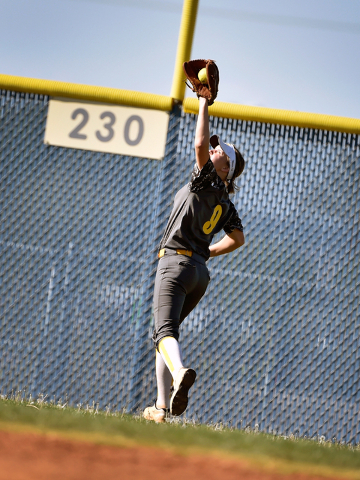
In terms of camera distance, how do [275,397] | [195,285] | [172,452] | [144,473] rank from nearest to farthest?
[144,473]
[172,452]
[195,285]
[275,397]

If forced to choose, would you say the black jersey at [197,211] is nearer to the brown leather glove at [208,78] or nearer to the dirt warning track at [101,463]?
the brown leather glove at [208,78]

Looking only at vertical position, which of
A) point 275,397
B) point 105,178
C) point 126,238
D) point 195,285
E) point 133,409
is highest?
point 105,178

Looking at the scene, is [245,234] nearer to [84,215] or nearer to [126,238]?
[126,238]

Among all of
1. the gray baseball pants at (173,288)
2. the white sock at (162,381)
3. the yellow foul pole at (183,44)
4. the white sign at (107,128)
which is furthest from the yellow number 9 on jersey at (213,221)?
the yellow foul pole at (183,44)

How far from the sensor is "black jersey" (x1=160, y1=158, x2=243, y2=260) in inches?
121

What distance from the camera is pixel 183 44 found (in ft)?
13.4

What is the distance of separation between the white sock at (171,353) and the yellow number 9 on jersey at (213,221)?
2.37 ft

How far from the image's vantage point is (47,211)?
4.13 metres

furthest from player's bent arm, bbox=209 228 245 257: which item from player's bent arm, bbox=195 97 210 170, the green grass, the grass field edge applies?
the grass field edge

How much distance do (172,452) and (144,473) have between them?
1.07 feet

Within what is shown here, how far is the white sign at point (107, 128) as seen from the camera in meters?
4.03

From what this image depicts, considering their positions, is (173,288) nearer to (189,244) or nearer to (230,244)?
(189,244)

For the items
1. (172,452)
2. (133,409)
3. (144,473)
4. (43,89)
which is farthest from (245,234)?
(144,473)

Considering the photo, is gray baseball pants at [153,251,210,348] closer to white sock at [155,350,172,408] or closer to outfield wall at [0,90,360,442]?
white sock at [155,350,172,408]
